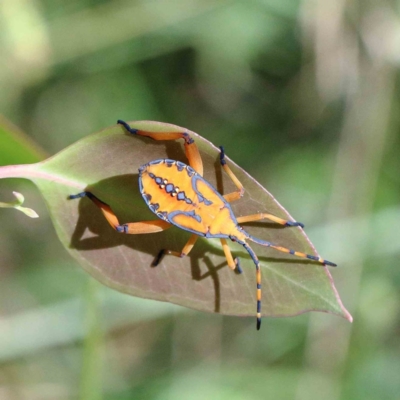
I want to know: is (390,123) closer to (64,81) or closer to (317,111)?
(317,111)

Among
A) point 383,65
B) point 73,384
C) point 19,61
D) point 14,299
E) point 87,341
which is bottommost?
point 73,384

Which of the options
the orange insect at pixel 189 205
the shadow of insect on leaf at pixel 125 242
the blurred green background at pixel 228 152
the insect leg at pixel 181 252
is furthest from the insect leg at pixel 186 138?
the blurred green background at pixel 228 152

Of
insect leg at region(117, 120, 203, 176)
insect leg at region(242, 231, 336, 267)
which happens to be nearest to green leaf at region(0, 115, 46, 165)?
insect leg at region(117, 120, 203, 176)

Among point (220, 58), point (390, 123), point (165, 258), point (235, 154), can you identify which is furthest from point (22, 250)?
point (390, 123)

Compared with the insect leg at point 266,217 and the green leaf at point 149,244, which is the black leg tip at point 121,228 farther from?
the insect leg at point 266,217

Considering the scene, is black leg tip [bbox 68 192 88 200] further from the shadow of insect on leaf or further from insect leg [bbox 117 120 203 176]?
insect leg [bbox 117 120 203 176]
